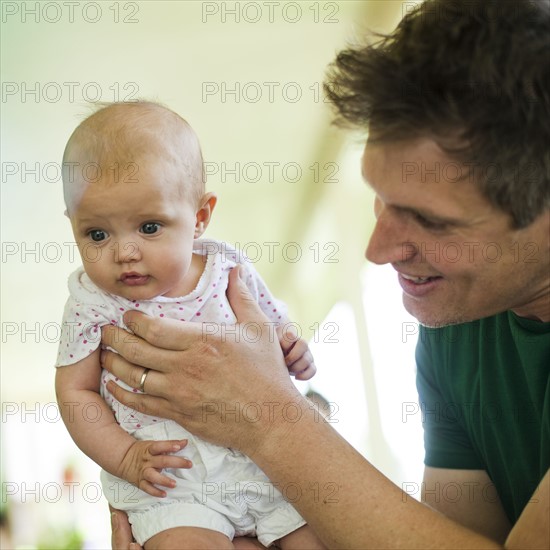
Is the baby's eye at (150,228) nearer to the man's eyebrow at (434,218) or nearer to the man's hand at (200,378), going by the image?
the man's hand at (200,378)

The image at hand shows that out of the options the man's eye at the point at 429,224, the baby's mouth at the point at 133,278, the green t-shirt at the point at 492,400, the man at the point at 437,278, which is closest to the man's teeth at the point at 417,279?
the man at the point at 437,278

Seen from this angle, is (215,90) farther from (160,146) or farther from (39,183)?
(160,146)

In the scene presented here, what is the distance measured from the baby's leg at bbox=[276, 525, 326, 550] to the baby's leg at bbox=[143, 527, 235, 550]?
0.12 m

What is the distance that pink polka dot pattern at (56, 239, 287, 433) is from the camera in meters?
1.39

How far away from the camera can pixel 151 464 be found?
4.37 ft

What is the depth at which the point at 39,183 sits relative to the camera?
11.4 feet

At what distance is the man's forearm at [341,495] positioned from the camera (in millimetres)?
1217

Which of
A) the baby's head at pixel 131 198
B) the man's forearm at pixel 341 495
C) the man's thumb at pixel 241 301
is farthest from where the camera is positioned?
the man's thumb at pixel 241 301

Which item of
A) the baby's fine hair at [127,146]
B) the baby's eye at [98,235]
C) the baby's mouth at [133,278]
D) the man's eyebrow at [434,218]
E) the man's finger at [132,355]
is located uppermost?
the baby's fine hair at [127,146]

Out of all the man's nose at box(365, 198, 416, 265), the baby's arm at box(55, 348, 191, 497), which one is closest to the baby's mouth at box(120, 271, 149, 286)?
the baby's arm at box(55, 348, 191, 497)

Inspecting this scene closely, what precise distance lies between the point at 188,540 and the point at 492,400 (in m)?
0.62

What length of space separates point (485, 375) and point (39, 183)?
2493 millimetres

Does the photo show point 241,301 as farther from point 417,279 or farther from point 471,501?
point 471,501

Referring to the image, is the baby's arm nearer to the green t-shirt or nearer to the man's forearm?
the man's forearm
